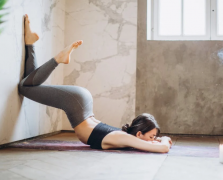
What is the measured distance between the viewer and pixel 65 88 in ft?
6.90


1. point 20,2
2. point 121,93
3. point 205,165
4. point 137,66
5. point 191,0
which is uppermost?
point 191,0

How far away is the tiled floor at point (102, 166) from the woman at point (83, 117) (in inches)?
4.7

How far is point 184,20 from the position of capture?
3.12 meters

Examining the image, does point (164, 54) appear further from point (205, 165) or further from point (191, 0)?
point (205, 165)

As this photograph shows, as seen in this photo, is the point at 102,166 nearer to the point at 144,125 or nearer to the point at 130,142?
the point at 130,142

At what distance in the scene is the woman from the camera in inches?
73.5

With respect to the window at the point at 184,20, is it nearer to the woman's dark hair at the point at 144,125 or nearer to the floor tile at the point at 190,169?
the woman's dark hair at the point at 144,125

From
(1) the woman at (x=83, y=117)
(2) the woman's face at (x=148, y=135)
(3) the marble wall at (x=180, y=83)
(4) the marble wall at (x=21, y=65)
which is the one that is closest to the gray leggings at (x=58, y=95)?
(1) the woman at (x=83, y=117)

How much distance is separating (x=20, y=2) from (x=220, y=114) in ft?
6.36

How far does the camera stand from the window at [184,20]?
309 cm

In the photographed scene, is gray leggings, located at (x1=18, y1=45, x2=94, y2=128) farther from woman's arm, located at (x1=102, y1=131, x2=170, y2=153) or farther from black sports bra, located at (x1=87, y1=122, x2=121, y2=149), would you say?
woman's arm, located at (x1=102, y1=131, x2=170, y2=153)

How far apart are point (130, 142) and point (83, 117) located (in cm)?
37

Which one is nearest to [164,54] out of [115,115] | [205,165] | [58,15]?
[115,115]

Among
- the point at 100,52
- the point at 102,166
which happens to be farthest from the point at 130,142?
the point at 100,52
